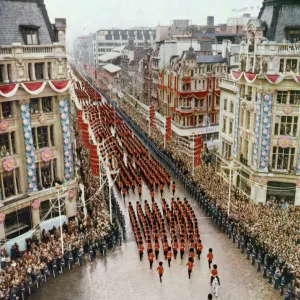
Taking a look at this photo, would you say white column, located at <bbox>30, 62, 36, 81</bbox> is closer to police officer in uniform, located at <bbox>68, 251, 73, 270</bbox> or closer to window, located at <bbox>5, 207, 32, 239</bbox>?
window, located at <bbox>5, 207, 32, 239</bbox>

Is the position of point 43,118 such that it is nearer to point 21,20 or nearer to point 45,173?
point 45,173

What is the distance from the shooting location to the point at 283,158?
38.4m

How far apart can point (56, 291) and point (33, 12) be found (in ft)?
72.7

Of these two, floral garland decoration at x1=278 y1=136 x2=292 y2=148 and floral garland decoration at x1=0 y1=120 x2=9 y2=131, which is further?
floral garland decoration at x1=278 y1=136 x2=292 y2=148

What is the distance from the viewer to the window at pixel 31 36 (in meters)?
31.8

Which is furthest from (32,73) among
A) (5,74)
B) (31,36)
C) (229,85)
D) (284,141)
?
(284,141)

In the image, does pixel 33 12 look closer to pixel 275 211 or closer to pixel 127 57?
pixel 275 211

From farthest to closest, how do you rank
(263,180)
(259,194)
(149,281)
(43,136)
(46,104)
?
(259,194) < (263,180) < (43,136) < (46,104) < (149,281)

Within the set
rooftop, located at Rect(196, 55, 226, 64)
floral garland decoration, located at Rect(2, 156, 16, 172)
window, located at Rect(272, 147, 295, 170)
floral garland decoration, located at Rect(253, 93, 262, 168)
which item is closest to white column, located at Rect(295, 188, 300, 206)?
window, located at Rect(272, 147, 295, 170)

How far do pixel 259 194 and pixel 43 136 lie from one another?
69.7 feet

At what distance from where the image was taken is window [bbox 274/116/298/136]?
122ft

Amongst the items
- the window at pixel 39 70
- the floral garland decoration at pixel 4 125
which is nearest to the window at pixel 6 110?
the floral garland decoration at pixel 4 125

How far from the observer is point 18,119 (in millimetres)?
31750

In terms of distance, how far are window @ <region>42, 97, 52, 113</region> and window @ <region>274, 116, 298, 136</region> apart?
2088 centimetres
